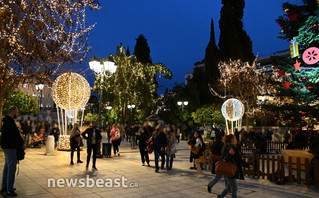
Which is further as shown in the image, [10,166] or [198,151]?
[198,151]

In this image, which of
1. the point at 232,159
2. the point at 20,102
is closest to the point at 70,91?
the point at 232,159

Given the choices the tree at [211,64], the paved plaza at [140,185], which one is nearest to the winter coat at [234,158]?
the paved plaza at [140,185]

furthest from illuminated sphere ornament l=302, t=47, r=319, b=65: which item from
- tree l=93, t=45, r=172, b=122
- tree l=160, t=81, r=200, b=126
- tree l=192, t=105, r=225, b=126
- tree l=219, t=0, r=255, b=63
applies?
tree l=219, t=0, r=255, b=63

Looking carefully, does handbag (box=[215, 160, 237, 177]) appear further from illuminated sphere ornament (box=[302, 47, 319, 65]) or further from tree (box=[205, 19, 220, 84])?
tree (box=[205, 19, 220, 84])

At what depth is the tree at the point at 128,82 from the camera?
28.3 m

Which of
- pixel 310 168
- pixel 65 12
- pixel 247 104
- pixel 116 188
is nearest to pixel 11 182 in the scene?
pixel 116 188

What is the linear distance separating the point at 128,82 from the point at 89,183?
21932mm

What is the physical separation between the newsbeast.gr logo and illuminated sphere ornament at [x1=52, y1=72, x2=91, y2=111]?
770 centimetres

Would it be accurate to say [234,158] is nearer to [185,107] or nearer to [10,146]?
[10,146]

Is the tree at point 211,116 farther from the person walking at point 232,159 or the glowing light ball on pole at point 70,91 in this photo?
the person walking at point 232,159

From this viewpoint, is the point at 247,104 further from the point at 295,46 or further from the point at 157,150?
the point at 157,150

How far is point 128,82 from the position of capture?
28.5 m

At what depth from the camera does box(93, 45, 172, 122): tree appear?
28.3m

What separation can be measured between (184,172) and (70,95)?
8235 millimetres
